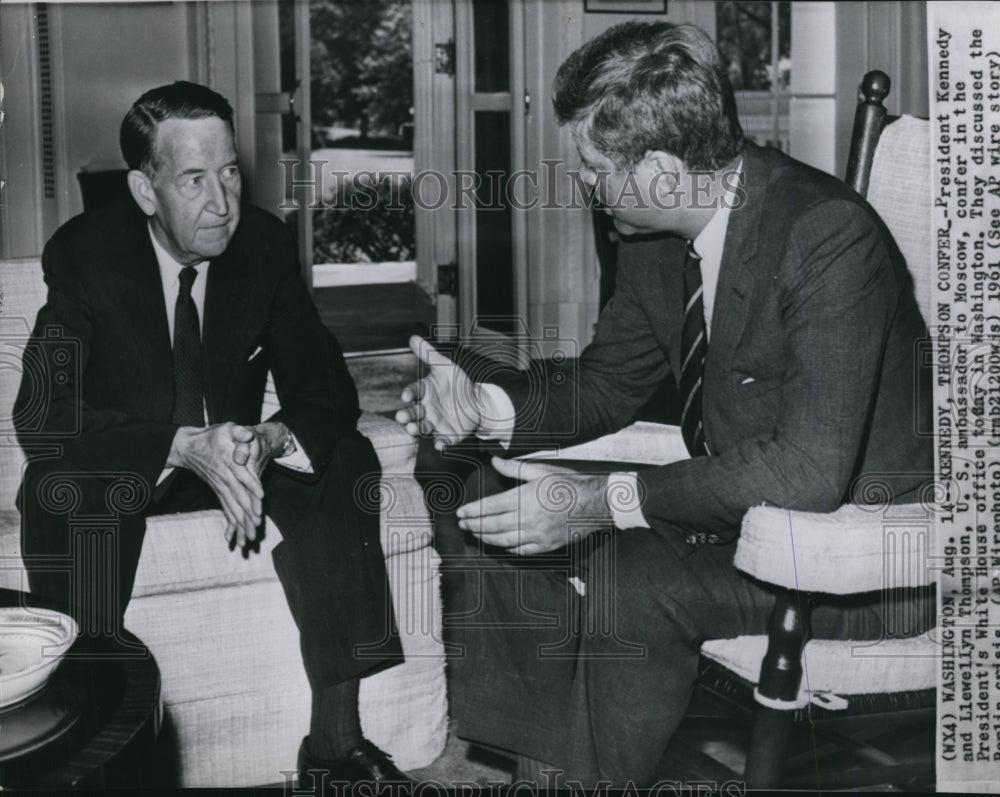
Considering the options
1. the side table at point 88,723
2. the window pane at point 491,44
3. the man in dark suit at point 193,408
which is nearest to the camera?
the side table at point 88,723

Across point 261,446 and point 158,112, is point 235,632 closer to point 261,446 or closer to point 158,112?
point 261,446


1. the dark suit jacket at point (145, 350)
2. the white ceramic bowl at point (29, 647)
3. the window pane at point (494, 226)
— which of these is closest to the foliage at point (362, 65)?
the window pane at point (494, 226)

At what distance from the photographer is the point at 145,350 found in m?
1.69

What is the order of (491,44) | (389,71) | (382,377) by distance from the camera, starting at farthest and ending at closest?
(389,71) → (491,44) → (382,377)

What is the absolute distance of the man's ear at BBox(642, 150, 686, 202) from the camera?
139 cm

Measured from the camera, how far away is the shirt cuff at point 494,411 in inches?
63.5

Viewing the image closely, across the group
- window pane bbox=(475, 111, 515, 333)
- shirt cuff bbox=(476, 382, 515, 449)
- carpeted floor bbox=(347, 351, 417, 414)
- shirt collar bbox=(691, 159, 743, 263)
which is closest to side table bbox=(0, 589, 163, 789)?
shirt cuff bbox=(476, 382, 515, 449)

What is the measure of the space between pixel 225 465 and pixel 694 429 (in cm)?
66

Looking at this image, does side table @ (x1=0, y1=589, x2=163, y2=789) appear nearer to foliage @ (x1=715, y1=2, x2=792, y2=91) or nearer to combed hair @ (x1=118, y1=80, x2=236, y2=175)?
combed hair @ (x1=118, y1=80, x2=236, y2=175)

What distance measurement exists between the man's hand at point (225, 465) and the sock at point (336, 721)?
11.5 inches

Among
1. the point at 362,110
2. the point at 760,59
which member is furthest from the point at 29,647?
the point at 362,110

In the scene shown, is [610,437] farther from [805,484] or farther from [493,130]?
[493,130]

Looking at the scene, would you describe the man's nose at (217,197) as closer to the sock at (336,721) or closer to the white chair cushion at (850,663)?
the sock at (336,721)

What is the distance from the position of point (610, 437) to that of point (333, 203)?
463 centimetres
